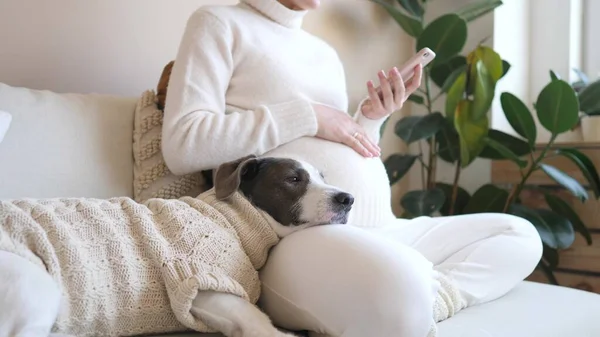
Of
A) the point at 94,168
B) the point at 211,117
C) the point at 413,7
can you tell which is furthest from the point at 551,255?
the point at 94,168

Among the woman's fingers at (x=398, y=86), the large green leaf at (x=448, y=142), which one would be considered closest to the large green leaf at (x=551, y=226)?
the large green leaf at (x=448, y=142)

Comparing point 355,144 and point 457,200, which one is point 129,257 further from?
point 457,200

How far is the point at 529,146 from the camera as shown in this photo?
2.17 m

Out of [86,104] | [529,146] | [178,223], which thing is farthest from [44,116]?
[529,146]

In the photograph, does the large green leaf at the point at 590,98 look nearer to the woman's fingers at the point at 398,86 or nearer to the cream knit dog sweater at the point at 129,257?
the woman's fingers at the point at 398,86

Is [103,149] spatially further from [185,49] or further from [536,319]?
[536,319]

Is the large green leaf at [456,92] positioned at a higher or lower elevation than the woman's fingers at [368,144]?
lower

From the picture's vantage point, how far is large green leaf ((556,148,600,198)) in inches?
80.0

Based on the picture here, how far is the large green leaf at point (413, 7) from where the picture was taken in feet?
7.89

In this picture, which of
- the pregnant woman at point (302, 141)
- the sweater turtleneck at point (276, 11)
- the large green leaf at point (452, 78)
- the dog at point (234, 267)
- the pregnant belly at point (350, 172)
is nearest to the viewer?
the dog at point (234, 267)

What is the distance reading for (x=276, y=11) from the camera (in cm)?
151

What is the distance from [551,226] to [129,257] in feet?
4.92

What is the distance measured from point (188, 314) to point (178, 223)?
0.16 m

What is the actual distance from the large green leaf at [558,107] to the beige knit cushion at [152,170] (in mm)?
1234
